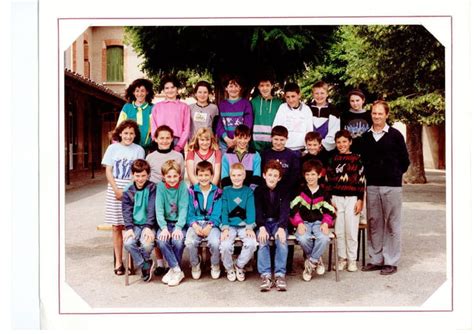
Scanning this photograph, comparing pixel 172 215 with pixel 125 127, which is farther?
pixel 125 127

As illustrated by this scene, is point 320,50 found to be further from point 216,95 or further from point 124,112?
point 124,112

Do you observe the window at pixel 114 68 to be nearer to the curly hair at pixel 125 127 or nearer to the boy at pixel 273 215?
the curly hair at pixel 125 127

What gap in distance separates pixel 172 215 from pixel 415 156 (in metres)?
7.51

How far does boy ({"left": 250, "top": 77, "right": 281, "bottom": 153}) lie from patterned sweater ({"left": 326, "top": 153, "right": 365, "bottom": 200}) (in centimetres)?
70

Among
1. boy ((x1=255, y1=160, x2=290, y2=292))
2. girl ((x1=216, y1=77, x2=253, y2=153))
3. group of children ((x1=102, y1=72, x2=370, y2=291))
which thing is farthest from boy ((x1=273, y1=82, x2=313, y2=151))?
boy ((x1=255, y1=160, x2=290, y2=292))

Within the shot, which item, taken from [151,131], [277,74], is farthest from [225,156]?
[277,74]

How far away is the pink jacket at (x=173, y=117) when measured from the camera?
565cm

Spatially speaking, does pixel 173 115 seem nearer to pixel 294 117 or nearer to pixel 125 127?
pixel 125 127

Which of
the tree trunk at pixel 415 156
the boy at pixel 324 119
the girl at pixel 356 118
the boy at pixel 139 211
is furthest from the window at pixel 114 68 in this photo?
the tree trunk at pixel 415 156

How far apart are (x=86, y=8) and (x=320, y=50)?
2618 mm

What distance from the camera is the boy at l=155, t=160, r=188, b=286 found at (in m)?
5.19

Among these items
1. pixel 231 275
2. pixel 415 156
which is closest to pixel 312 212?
pixel 231 275

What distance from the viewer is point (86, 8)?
4.47 meters

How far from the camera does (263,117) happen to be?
573 cm
